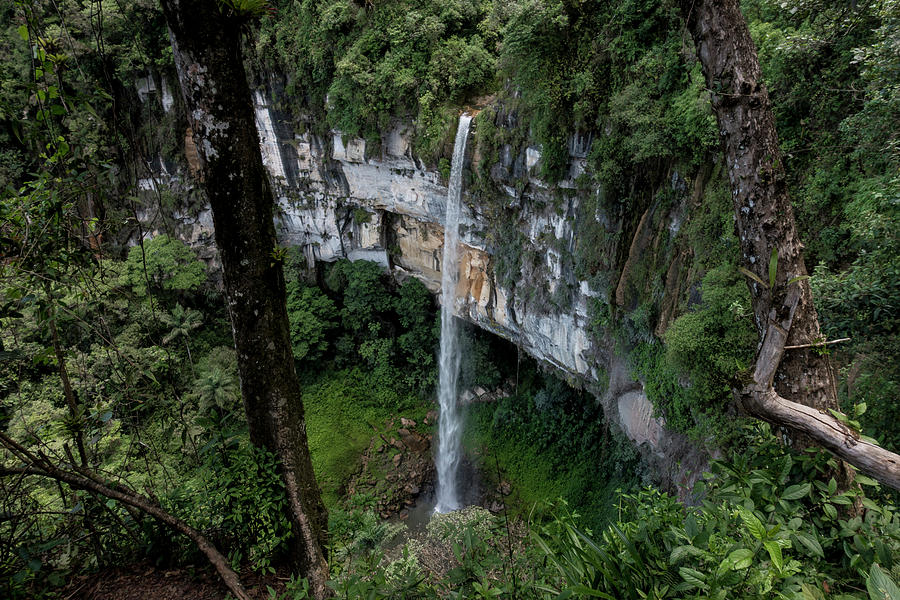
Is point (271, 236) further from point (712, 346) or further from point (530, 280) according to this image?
point (530, 280)

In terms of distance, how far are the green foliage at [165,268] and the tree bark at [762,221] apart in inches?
529

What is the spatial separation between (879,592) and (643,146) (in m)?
5.28

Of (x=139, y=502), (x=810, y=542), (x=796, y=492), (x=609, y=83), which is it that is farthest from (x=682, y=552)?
(x=609, y=83)

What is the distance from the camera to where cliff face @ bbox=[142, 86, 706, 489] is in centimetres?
693

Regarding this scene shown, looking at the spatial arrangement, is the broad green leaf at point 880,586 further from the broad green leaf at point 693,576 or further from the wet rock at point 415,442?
the wet rock at point 415,442

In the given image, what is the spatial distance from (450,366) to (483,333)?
4.05 ft

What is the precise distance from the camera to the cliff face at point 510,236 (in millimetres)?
6926

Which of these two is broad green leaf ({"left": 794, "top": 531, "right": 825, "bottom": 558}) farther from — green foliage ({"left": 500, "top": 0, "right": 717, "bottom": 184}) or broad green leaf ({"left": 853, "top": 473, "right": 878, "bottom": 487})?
green foliage ({"left": 500, "top": 0, "right": 717, "bottom": 184})

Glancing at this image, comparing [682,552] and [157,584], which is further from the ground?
[682,552]

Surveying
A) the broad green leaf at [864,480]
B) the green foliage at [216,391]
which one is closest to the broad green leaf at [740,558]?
A: the broad green leaf at [864,480]

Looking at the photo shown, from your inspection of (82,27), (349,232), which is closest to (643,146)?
(349,232)

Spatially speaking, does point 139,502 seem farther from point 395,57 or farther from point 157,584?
point 395,57

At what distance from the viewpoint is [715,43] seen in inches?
96.4

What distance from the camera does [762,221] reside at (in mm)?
2502
